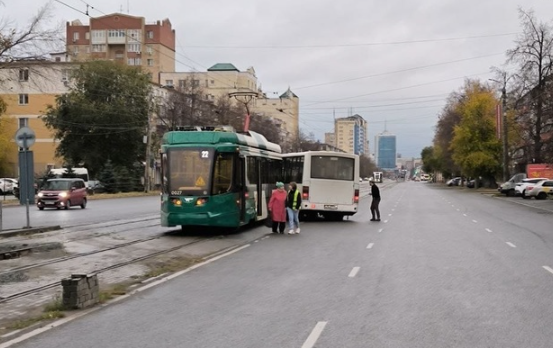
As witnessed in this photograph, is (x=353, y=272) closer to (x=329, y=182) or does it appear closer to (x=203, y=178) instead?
(x=203, y=178)

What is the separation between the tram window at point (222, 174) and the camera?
64.0 ft

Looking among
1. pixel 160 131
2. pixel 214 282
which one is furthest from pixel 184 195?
pixel 160 131

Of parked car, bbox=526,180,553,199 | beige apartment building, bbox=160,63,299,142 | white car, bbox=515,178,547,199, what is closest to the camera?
parked car, bbox=526,180,553,199

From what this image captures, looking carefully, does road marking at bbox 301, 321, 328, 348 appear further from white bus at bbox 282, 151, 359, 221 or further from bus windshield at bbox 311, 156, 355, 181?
bus windshield at bbox 311, 156, 355, 181

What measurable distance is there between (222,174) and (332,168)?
8640mm

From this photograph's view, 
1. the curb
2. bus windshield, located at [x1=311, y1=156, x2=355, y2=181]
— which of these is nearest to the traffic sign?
the curb

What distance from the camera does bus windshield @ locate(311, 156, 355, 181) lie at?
1073 inches

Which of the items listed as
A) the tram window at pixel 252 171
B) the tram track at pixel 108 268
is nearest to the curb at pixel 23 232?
the tram track at pixel 108 268

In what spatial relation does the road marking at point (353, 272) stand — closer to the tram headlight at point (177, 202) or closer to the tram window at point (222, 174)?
the tram window at point (222, 174)

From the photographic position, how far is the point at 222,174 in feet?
64.6

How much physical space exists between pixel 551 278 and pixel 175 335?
7429 millimetres

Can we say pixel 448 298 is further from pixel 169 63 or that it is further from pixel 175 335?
pixel 169 63

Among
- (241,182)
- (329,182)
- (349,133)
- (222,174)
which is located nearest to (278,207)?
(241,182)

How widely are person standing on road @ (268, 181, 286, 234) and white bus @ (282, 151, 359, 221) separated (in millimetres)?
5751
